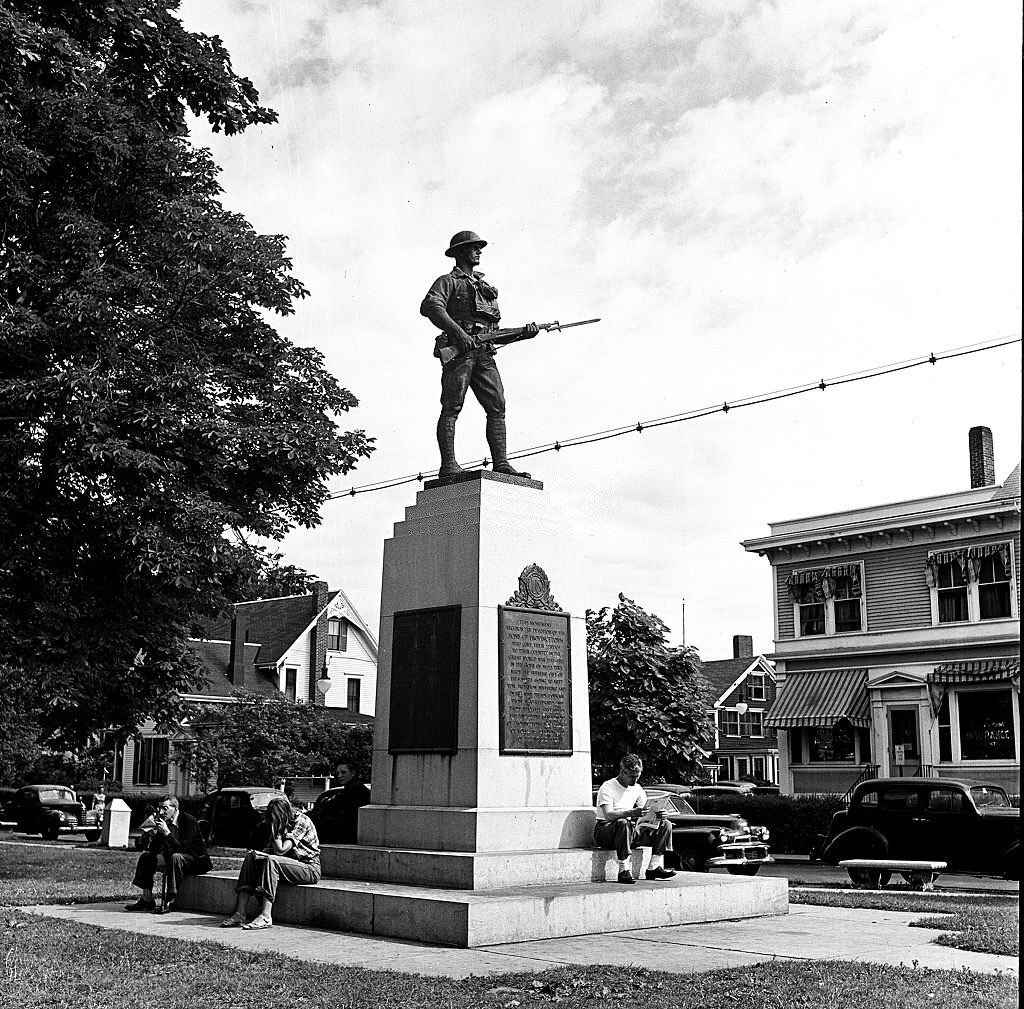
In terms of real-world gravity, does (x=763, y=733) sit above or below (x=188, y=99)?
below

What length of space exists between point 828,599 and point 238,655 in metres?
27.7

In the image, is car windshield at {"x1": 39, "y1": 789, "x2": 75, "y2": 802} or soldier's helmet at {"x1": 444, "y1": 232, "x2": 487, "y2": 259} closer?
soldier's helmet at {"x1": 444, "y1": 232, "x2": 487, "y2": 259}

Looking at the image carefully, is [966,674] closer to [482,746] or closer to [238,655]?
[482,746]

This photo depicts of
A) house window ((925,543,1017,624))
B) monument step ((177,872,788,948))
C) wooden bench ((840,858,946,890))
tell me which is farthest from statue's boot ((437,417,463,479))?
house window ((925,543,1017,624))

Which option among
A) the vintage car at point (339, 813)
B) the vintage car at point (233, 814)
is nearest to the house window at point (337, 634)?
the vintage car at point (233, 814)

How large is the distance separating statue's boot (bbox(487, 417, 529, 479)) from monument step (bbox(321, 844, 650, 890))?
418 centimetres

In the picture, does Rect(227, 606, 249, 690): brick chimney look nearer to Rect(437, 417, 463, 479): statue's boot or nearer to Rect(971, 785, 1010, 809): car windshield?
Rect(971, 785, 1010, 809): car windshield

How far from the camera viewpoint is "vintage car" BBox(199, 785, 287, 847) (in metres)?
32.2

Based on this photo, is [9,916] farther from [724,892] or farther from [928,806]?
[928,806]

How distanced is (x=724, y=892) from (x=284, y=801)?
14.5 ft

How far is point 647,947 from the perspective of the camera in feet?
34.8

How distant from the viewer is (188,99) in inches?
836

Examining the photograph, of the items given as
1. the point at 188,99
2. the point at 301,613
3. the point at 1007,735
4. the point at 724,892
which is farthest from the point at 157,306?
the point at 301,613

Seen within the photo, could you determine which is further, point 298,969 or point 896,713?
point 896,713
